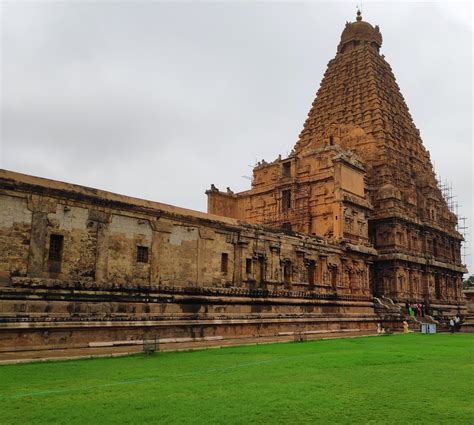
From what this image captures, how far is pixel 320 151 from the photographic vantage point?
120ft

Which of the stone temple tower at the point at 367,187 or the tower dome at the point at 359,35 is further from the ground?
the tower dome at the point at 359,35

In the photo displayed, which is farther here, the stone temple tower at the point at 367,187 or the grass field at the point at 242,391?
the stone temple tower at the point at 367,187

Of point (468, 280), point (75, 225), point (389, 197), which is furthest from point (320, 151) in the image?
point (468, 280)

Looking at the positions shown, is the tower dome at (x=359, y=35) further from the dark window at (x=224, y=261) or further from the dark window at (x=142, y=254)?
the dark window at (x=142, y=254)

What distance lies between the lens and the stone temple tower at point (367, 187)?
1423 inches

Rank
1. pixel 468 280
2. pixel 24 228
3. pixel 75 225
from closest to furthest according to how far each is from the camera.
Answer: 1. pixel 24 228
2. pixel 75 225
3. pixel 468 280

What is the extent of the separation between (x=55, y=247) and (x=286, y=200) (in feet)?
76.1

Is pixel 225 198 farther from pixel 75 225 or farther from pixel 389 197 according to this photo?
pixel 75 225

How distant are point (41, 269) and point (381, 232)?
31.3 metres

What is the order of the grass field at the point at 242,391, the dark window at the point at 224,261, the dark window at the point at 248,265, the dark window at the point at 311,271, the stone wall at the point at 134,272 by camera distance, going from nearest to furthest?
the grass field at the point at 242,391
the stone wall at the point at 134,272
the dark window at the point at 224,261
the dark window at the point at 248,265
the dark window at the point at 311,271

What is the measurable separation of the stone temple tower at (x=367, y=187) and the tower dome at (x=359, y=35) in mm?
106

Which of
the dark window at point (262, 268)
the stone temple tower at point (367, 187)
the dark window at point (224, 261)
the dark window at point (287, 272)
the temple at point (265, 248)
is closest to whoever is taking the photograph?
the temple at point (265, 248)

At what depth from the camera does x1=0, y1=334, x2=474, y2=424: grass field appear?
750 centimetres

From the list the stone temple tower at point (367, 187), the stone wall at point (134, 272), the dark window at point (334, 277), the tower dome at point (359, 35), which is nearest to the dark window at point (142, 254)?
the stone wall at point (134, 272)
